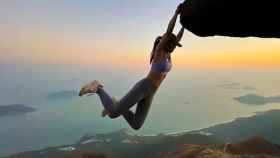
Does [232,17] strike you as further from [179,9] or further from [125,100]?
[125,100]

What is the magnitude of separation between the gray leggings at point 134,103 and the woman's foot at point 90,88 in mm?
267

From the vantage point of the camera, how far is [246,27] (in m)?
7.38

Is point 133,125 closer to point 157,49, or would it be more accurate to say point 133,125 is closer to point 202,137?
point 157,49

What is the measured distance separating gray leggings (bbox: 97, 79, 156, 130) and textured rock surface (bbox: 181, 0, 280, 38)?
298 centimetres

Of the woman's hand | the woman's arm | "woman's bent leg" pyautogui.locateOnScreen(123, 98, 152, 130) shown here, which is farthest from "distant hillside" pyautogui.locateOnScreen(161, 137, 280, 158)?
the woman's hand

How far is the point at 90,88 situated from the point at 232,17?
5.24 metres

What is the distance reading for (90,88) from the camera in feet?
35.8

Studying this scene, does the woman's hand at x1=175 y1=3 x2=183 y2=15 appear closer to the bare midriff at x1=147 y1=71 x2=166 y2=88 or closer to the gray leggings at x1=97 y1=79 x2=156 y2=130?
the bare midriff at x1=147 y1=71 x2=166 y2=88

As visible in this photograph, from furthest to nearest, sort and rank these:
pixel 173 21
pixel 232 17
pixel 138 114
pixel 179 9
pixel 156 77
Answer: pixel 138 114 < pixel 156 77 < pixel 173 21 < pixel 179 9 < pixel 232 17

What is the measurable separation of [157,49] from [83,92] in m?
2.68

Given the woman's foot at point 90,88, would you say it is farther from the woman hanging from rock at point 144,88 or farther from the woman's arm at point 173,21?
the woman's arm at point 173,21

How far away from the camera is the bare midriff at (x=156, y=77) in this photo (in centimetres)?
1010

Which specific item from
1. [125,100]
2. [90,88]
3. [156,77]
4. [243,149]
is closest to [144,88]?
[156,77]

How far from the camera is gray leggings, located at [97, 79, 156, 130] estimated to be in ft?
34.0
